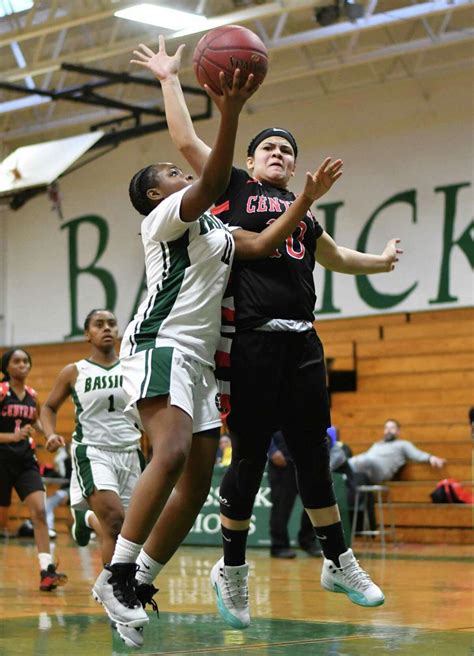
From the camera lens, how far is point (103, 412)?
25.5ft

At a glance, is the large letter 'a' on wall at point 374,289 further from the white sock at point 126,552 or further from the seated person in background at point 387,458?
the white sock at point 126,552

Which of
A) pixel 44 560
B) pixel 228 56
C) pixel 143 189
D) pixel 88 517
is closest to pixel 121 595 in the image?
pixel 143 189

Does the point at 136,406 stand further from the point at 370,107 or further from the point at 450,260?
the point at 370,107

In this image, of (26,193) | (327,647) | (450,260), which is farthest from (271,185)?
(26,193)

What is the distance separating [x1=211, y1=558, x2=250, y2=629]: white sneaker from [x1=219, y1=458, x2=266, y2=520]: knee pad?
261 millimetres

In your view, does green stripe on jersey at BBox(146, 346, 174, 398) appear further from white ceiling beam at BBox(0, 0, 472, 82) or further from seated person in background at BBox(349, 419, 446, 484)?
seated person in background at BBox(349, 419, 446, 484)

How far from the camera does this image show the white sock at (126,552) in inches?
179

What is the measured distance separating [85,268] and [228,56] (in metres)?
Result: 16.7

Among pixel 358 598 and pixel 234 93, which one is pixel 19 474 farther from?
pixel 234 93

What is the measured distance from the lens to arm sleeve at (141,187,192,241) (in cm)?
476

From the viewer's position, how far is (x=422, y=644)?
5.13m

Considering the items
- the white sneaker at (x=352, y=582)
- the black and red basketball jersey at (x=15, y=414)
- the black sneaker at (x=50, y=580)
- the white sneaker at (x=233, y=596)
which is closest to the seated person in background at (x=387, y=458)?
the black and red basketball jersey at (x=15, y=414)

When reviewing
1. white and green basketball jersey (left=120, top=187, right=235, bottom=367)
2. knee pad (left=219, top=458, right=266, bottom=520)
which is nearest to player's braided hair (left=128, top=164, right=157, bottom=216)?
white and green basketball jersey (left=120, top=187, right=235, bottom=367)

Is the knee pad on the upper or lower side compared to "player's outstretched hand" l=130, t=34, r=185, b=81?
lower
